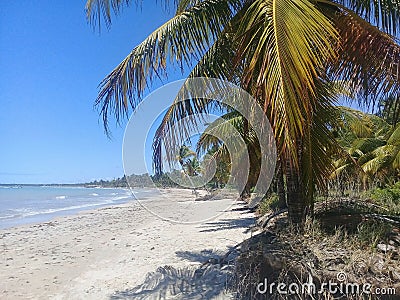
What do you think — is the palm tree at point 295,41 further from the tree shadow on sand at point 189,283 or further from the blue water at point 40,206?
the blue water at point 40,206

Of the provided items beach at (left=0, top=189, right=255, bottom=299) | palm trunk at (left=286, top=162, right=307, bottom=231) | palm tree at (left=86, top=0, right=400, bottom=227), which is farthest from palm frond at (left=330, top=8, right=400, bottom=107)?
beach at (left=0, top=189, right=255, bottom=299)

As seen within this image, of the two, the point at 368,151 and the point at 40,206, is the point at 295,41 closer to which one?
the point at 368,151

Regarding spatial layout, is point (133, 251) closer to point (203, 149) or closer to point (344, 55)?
point (203, 149)

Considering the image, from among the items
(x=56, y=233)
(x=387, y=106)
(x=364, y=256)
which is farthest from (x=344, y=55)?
(x=56, y=233)

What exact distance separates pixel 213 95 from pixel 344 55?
1889 millimetres

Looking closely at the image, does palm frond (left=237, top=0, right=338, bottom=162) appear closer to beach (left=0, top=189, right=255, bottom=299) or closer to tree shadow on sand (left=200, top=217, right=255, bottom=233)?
beach (left=0, top=189, right=255, bottom=299)

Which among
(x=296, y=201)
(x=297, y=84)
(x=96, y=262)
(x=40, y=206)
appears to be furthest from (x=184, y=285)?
(x=40, y=206)

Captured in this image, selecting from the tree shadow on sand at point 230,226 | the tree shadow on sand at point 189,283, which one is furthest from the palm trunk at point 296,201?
the tree shadow on sand at point 230,226

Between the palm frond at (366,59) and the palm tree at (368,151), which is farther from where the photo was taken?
the palm tree at (368,151)

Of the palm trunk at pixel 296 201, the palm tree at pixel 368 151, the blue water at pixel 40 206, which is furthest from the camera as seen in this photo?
the blue water at pixel 40 206

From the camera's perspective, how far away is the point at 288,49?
3.07m

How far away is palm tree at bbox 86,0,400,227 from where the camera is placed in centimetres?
345

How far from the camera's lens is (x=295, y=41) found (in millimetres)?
3125

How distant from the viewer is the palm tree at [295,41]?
345cm
